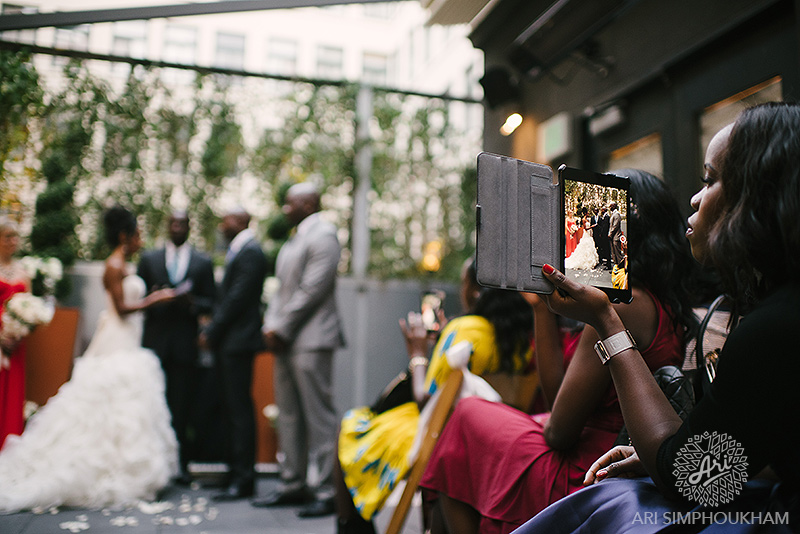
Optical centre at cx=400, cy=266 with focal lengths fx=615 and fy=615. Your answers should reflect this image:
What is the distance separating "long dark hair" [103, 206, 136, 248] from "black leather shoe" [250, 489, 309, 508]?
7.54 ft

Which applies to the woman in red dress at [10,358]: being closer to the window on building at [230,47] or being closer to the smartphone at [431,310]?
the smartphone at [431,310]

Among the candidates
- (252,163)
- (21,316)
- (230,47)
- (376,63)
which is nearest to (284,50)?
(230,47)

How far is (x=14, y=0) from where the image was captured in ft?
9.28

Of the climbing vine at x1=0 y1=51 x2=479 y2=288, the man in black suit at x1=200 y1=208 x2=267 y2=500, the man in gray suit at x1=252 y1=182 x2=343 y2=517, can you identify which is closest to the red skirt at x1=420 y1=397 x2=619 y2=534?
the man in gray suit at x1=252 y1=182 x2=343 y2=517

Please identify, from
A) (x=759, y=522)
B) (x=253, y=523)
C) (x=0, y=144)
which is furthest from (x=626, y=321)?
(x=0, y=144)

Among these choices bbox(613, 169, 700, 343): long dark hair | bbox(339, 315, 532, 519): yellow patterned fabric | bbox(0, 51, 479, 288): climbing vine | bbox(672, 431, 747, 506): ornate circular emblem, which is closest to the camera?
bbox(672, 431, 747, 506): ornate circular emblem

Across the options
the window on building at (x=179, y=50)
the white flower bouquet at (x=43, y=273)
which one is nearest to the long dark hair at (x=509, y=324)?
the white flower bouquet at (x=43, y=273)

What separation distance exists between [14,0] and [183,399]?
3.26 metres

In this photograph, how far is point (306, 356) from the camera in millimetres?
4414

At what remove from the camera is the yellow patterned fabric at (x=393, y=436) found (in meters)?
2.69

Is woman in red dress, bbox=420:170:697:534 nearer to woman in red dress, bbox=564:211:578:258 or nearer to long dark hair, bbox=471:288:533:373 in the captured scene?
woman in red dress, bbox=564:211:578:258

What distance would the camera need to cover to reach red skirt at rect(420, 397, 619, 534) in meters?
1.83

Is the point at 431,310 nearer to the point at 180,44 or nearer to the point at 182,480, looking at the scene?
the point at 182,480

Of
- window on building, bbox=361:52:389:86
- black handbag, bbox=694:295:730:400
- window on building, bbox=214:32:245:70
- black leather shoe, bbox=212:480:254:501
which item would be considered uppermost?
window on building, bbox=361:52:389:86
